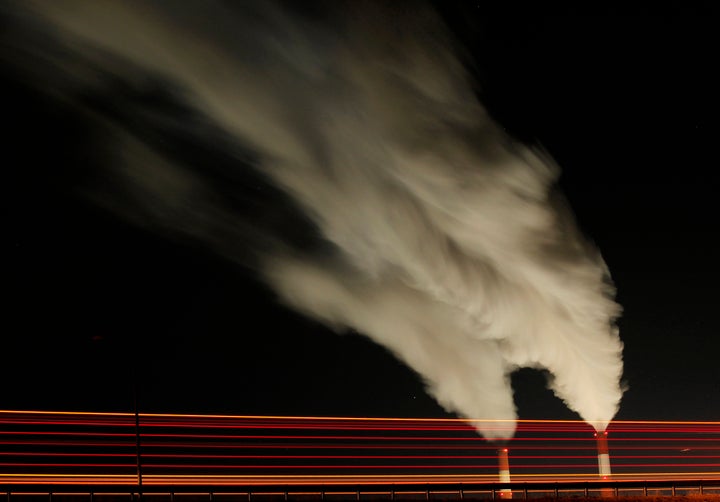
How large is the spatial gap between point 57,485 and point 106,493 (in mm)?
1417

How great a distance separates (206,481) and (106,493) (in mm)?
6500

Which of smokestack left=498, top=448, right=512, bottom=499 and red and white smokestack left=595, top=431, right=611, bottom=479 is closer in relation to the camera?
smokestack left=498, top=448, right=512, bottom=499

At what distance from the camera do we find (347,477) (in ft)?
106

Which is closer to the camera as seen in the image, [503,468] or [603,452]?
[603,452]

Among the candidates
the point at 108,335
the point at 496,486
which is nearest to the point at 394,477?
the point at 496,486

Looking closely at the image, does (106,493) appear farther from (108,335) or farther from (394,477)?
(394,477)

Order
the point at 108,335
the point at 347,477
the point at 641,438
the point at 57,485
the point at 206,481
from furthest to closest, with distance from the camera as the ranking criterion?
the point at 641,438 → the point at 347,477 → the point at 206,481 → the point at 108,335 → the point at 57,485

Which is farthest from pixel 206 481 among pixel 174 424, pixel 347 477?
pixel 347 477

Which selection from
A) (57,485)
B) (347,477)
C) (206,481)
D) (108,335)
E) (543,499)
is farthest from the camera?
(347,477)

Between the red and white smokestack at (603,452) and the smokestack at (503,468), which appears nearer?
the smokestack at (503,468)

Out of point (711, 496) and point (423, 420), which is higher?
point (423, 420)

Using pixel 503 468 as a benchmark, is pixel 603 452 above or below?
above

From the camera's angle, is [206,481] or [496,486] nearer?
[496,486]

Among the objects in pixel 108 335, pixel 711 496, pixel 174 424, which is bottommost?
pixel 711 496
